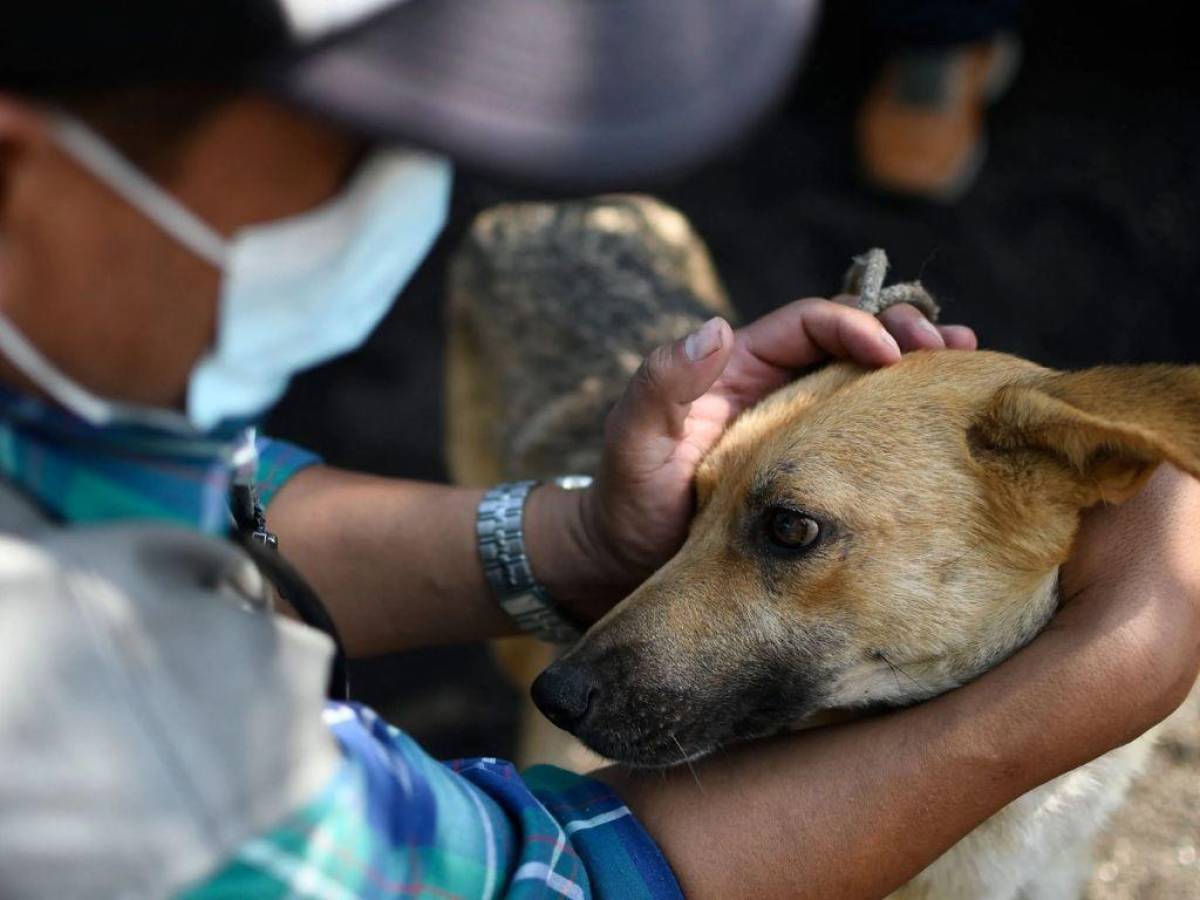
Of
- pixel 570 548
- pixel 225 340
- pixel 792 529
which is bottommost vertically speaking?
pixel 570 548

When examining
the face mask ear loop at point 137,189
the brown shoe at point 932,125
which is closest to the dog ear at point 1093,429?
the face mask ear loop at point 137,189

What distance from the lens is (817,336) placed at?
2.32 meters

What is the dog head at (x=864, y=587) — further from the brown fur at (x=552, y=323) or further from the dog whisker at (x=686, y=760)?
the brown fur at (x=552, y=323)

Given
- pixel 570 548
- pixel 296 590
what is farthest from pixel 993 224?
pixel 296 590

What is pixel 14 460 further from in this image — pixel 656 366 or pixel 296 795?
pixel 656 366

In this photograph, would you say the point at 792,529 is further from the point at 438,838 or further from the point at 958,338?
the point at 438,838

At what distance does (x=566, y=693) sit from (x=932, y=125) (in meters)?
4.02

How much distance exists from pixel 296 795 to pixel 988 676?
1142 mm

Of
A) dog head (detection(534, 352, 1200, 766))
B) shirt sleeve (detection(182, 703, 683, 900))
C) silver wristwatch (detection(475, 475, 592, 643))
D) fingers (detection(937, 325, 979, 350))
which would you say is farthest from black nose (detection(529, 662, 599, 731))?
fingers (detection(937, 325, 979, 350))

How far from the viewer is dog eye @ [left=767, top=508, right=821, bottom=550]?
2.01m

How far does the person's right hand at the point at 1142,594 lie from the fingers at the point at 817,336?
485 mm

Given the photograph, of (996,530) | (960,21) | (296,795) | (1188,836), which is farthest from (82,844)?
(960,21)

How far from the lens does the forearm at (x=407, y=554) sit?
7.71ft

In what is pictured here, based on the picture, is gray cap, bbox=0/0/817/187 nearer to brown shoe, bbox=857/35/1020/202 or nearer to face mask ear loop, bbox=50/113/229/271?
face mask ear loop, bbox=50/113/229/271
